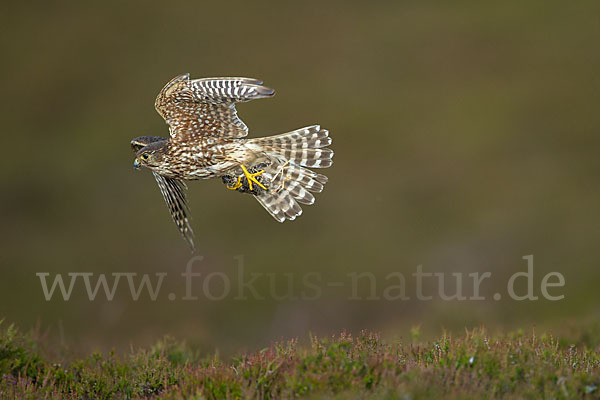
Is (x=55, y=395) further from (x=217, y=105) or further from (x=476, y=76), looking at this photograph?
(x=476, y=76)

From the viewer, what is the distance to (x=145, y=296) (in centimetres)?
2433

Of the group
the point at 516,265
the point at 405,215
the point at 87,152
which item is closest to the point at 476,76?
the point at 405,215

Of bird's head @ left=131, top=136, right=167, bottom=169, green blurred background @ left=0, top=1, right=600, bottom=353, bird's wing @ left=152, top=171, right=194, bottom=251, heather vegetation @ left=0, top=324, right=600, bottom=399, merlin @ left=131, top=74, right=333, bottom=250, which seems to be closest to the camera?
heather vegetation @ left=0, top=324, right=600, bottom=399

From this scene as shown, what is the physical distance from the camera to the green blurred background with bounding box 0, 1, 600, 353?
2289 cm

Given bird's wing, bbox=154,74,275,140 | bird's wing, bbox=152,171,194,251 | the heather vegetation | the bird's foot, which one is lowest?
the heather vegetation

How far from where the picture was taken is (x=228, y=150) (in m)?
8.53

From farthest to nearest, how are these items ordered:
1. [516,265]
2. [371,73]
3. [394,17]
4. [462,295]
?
1. [394,17]
2. [371,73]
3. [516,265]
4. [462,295]

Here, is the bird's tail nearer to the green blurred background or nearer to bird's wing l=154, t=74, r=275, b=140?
bird's wing l=154, t=74, r=275, b=140

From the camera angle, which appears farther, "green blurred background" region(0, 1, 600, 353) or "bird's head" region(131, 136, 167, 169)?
"green blurred background" region(0, 1, 600, 353)

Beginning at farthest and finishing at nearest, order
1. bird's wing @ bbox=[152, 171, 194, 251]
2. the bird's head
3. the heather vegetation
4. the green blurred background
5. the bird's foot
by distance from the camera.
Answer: the green blurred background
bird's wing @ bbox=[152, 171, 194, 251]
the bird's foot
the bird's head
the heather vegetation

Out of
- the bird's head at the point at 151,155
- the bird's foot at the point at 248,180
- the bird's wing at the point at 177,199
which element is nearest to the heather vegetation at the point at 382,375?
the bird's foot at the point at 248,180

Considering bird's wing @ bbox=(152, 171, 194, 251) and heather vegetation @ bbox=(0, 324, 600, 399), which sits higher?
bird's wing @ bbox=(152, 171, 194, 251)

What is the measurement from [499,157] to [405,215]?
4.55m

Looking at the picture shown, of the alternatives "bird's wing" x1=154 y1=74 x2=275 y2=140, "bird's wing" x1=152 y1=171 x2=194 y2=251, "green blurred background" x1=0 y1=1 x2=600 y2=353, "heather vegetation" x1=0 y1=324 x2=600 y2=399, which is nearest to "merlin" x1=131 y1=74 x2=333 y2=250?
"bird's wing" x1=154 y1=74 x2=275 y2=140
